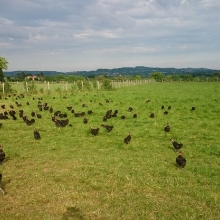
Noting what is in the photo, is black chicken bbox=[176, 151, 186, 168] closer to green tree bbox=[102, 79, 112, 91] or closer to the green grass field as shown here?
the green grass field

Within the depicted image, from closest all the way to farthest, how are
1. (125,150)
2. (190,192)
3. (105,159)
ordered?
(190,192), (105,159), (125,150)

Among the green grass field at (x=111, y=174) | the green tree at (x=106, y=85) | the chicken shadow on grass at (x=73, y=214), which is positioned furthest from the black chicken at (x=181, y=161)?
the green tree at (x=106, y=85)

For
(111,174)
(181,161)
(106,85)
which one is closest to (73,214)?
(111,174)

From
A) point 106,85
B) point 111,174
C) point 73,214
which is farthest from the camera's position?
point 106,85

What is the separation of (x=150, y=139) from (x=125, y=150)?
2.26 meters

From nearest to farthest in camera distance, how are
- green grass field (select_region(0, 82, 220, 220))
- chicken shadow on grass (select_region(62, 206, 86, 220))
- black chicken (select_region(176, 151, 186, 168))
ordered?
chicken shadow on grass (select_region(62, 206, 86, 220)), green grass field (select_region(0, 82, 220, 220)), black chicken (select_region(176, 151, 186, 168))

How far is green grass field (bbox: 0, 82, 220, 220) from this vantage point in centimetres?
678

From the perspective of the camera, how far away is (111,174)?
9.04 m

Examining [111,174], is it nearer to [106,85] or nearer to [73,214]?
[73,214]

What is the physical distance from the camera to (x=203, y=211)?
21.7 feet

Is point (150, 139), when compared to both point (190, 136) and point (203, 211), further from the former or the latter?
point (203, 211)

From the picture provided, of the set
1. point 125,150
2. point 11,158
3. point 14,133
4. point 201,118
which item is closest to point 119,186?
point 125,150

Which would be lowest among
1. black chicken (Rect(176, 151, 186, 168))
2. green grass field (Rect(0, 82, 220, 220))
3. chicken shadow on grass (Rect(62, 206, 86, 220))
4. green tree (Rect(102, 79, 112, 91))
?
chicken shadow on grass (Rect(62, 206, 86, 220))

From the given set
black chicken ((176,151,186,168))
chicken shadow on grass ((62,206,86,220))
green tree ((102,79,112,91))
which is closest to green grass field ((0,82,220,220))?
chicken shadow on grass ((62,206,86,220))
